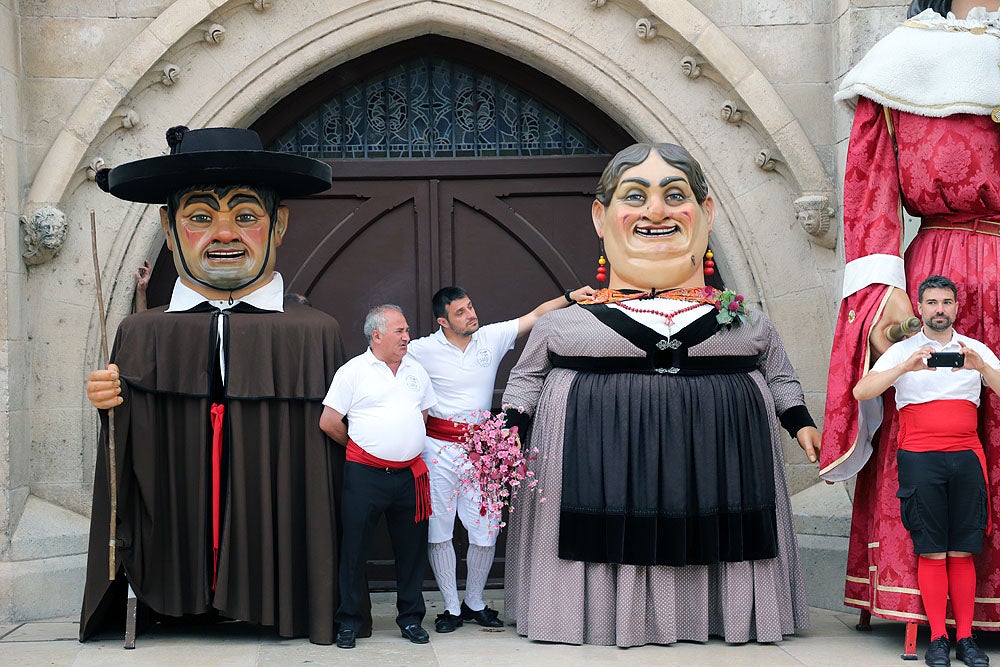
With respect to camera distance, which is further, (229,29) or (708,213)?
(229,29)

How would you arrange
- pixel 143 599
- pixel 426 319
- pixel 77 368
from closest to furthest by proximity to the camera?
pixel 143 599 < pixel 77 368 < pixel 426 319

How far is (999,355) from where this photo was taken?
5031 mm

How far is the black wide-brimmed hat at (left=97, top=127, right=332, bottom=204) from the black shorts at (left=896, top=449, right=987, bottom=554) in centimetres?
276

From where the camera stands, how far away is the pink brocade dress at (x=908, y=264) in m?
4.99

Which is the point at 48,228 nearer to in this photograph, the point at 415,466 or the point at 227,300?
the point at 227,300

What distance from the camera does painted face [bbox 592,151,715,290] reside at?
17.4 ft

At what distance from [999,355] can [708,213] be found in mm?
1320

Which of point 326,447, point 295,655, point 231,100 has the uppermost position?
point 231,100

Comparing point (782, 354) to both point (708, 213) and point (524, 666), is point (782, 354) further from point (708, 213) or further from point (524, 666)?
point (524, 666)

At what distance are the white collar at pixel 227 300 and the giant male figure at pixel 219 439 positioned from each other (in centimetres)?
1

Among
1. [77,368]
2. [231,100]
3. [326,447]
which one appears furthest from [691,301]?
[77,368]

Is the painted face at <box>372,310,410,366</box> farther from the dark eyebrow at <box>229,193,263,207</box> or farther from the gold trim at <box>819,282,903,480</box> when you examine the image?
the gold trim at <box>819,282,903,480</box>

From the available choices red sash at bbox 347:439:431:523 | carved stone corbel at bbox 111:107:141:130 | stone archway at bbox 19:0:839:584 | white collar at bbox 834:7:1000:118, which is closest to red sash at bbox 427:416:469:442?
red sash at bbox 347:439:431:523

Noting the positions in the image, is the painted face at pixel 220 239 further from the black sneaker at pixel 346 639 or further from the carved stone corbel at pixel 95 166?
the black sneaker at pixel 346 639
